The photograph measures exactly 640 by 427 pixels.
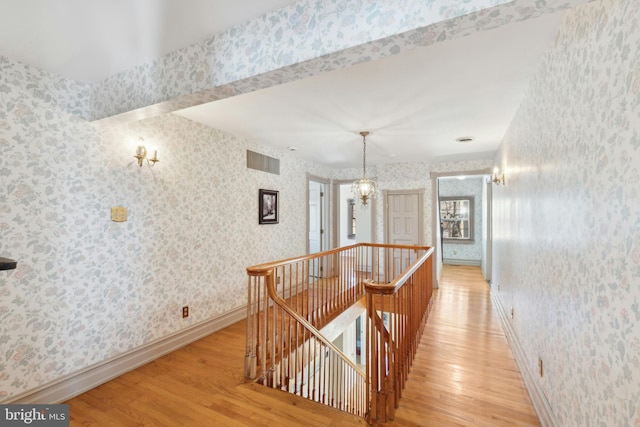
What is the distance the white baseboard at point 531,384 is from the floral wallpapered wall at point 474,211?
5191 mm

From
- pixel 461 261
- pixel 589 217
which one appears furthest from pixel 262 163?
pixel 461 261

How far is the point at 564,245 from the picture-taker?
1523mm

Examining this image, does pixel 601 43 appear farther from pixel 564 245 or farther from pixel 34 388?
pixel 34 388

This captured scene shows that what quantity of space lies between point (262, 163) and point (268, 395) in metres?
3.02

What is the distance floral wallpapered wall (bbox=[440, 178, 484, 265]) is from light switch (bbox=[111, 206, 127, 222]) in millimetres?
7835

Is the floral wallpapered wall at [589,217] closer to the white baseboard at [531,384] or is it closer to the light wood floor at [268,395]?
the white baseboard at [531,384]

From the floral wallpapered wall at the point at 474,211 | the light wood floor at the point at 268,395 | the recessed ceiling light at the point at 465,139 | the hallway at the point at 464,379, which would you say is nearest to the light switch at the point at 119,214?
the light wood floor at the point at 268,395

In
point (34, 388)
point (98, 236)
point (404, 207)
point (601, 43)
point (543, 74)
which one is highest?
point (543, 74)

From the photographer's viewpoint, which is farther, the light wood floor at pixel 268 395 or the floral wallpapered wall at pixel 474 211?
the floral wallpapered wall at pixel 474 211

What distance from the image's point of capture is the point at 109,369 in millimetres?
2467

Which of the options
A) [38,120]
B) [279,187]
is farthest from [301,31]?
[279,187]

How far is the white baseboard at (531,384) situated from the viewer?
179 centimetres

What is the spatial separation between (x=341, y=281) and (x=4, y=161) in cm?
381

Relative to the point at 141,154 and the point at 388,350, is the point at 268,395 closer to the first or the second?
the point at 388,350
